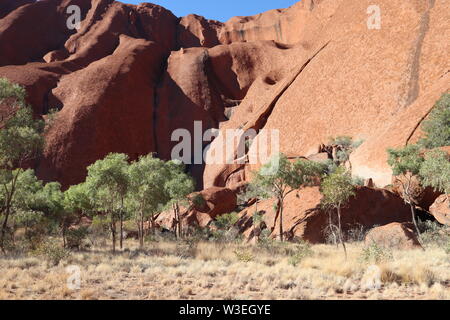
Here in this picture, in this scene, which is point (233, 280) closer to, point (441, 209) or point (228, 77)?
point (441, 209)

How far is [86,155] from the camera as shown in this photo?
4472cm

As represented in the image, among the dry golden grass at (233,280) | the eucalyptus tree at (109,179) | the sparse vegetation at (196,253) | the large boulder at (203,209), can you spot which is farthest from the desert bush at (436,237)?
the large boulder at (203,209)

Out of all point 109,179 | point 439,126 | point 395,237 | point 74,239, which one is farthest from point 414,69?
point 74,239

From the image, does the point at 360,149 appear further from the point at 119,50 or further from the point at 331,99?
the point at 119,50

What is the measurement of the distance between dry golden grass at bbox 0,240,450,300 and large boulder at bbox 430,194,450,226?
26.8 feet

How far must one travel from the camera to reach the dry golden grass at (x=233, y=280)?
7.75 metres

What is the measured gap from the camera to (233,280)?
31.0 ft

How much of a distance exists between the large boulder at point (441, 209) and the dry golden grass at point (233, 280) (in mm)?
8157

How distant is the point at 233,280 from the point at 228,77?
59.1 m

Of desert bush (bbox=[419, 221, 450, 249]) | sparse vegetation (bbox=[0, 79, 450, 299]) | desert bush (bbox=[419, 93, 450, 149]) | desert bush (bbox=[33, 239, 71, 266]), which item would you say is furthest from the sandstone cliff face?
desert bush (bbox=[33, 239, 71, 266])

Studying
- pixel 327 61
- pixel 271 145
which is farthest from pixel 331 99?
pixel 271 145

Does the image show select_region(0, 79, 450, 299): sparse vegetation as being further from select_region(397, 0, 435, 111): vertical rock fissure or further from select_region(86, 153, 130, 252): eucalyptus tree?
select_region(397, 0, 435, 111): vertical rock fissure

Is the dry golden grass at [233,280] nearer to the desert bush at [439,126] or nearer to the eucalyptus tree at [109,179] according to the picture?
the eucalyptus tree at [109,179]

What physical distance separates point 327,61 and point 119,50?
137 feet
